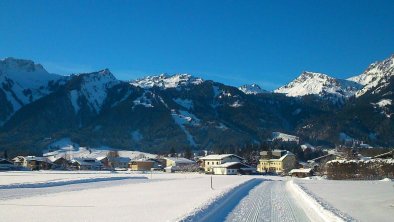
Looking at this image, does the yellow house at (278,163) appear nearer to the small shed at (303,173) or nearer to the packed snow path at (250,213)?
the small shed at (303,173)

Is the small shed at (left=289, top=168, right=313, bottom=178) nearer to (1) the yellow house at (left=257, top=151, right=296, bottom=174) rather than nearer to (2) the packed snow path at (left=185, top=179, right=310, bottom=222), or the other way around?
(1) the yellow house at (left=257, top=151, right=296, bottom=174)

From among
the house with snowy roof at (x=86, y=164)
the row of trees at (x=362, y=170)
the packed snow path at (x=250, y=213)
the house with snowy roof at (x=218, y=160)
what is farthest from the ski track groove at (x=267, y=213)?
the house with snowy roof at (x=86, y=164)

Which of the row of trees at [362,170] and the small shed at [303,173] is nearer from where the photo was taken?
the row of trees at [362,170]

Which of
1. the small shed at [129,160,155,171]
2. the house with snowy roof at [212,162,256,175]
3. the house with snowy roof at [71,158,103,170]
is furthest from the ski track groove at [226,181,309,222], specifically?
the small shed at [129,160,155,171]

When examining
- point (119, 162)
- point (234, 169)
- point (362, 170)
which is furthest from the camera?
point (119, 162)

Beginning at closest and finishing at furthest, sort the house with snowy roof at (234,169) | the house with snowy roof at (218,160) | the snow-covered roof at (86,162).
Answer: the house with snowy roof at (234,169) → the house with snowy roof at (218,160) → the snow-covered roof at (86,162)

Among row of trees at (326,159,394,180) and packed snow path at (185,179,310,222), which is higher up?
row of trees at (326,159,394,180)

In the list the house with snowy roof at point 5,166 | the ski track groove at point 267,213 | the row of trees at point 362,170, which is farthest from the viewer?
the house with snowy roof at point 5,166

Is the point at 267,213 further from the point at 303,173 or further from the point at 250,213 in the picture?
the point at 303,173

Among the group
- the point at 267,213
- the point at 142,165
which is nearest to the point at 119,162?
the point at 142,165

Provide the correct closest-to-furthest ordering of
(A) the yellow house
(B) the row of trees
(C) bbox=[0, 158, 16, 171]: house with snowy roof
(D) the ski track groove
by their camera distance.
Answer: (D) the ski track groove
(B) the row of trees
(C) bbox=[0, 158, 16, 171]: house with snowy roof
(A) the yellow house

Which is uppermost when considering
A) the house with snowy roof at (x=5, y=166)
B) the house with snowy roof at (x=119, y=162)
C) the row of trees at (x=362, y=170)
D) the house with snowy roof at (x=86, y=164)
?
the house with snowy roof at (x=119, y=162)

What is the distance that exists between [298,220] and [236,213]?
2984 mm

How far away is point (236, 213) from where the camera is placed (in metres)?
21.1
